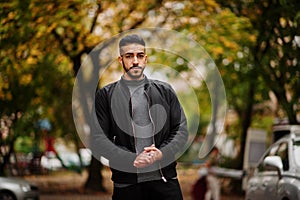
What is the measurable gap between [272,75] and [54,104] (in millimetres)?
14695

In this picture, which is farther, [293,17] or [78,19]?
[78,19]

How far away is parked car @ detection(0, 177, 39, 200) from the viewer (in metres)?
19.2

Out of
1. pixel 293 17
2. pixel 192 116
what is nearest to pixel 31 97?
pixel 293 17

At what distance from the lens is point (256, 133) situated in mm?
24281

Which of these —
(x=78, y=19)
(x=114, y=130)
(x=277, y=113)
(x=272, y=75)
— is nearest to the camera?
(x=114, y=130)

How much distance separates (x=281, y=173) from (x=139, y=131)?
548cm

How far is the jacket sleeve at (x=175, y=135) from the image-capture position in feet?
20.7

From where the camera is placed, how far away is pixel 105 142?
6355mm

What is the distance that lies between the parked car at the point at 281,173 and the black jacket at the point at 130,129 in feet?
14.1

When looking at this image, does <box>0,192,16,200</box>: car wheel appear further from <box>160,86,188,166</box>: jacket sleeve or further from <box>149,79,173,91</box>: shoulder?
<box>160,86,188,166</box>: jacket sleeve

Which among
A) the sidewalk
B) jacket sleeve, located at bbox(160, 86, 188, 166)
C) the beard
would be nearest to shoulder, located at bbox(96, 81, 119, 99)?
the beard

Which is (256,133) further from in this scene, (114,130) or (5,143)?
(114,130)

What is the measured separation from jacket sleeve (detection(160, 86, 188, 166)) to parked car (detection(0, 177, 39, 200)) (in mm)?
13121

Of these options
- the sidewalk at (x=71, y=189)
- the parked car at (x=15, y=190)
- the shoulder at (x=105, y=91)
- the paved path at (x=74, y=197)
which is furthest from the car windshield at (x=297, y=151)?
the paved path at (x=74, y=197)
